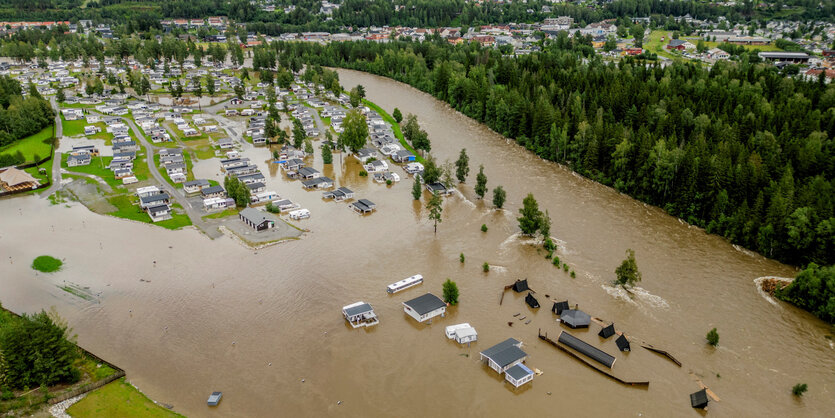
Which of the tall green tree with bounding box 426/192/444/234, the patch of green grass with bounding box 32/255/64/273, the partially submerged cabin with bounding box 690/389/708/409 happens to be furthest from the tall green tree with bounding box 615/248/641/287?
the patch of green grass with bounding box 32/255/64/273

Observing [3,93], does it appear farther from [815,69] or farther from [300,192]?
[815,69]

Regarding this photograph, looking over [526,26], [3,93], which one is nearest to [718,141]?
[3,93]

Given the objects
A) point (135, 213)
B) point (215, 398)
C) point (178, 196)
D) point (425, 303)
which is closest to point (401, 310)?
point (425, 303)

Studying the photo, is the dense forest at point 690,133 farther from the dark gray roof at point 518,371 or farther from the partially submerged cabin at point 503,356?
the dark gray roof at point 518,371

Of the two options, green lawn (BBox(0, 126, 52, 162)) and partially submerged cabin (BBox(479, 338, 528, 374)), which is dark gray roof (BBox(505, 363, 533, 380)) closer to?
partially submerged cabin (BBox(479, 338, 528, 374))

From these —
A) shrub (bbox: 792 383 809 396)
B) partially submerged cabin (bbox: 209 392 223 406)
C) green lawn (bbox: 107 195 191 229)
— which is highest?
green lawn (bbox: 107 195 191 229)

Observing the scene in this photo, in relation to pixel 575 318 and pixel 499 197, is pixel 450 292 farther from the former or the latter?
pixel 499 197
